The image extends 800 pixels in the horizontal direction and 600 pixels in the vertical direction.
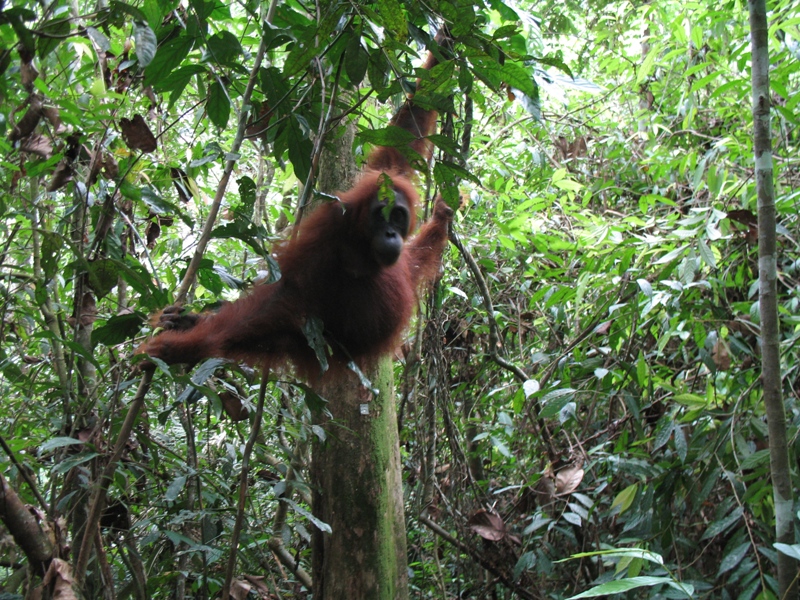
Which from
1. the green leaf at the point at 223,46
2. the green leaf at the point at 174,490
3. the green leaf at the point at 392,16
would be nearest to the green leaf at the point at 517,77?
the green leaf at the point at 392,16

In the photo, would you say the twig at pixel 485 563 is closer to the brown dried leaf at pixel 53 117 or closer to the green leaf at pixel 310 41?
the green leaf at pixel 310 41

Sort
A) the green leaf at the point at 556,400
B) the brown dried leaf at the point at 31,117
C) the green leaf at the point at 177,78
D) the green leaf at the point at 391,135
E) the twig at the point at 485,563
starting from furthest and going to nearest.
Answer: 1. the twig at the point at 485,563
2. the green leaf at the point at 556,400
3. the green leaf at the point at 177,78
4. the brown dried leaf at the point at 31,117
5. the green leaf at the point at 391,135

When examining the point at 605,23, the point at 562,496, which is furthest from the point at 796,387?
the point at 605,23

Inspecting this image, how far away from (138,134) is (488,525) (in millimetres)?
2183

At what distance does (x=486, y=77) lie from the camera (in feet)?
5.20

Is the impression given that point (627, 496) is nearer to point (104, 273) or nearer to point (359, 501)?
point (359, 501)

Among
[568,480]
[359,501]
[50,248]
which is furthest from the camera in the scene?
[568,480]

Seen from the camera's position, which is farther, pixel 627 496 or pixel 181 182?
pixel 181 182

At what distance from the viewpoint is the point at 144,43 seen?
1.45 meters

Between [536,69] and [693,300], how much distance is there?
4.83ft

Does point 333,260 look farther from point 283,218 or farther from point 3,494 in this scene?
point 3,494

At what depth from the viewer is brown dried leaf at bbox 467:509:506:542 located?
109 inches

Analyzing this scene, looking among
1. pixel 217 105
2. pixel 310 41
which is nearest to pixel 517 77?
pixel 310 41

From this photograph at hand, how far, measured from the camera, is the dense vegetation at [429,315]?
1.75 m
